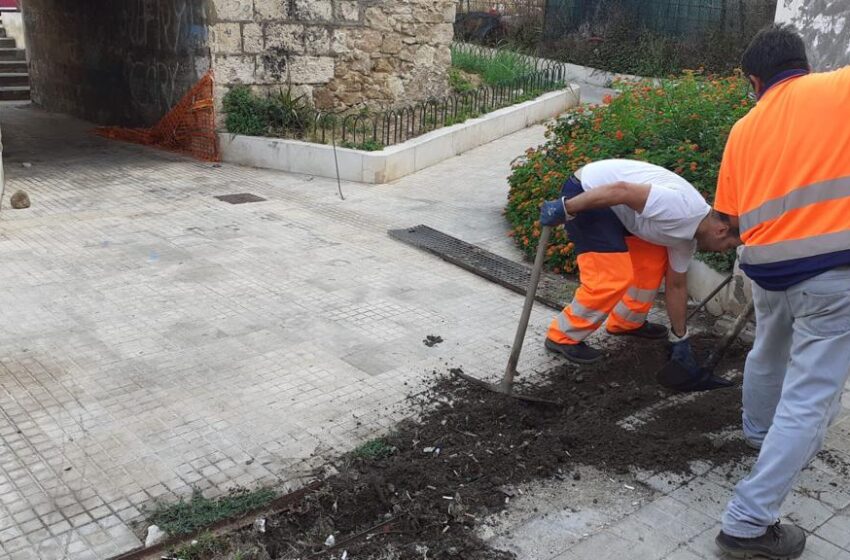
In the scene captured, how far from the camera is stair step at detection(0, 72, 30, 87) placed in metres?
15.5

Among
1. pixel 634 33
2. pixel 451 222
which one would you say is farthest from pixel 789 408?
pixel 634 33

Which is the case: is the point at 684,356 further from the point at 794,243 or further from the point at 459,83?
the point at 459,83

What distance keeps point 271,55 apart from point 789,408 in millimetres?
8769

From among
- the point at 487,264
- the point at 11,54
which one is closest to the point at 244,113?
the point at 487,264

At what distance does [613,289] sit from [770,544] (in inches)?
72.0

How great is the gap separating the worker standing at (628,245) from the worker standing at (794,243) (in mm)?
1033

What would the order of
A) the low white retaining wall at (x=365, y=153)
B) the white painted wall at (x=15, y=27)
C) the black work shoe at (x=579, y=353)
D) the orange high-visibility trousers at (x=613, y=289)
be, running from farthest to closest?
1. the white painted wall at (x=15, y=27)
2. the low white retaining wall at (x=365, y=153)
3. the black work shoe at (x=579, y=353)
4. the orange high-visibility trousers at (x=613, y=289)

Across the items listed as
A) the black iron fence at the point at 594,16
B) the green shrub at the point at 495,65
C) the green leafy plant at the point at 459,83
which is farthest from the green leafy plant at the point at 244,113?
the black iron fence at the point at 594,16

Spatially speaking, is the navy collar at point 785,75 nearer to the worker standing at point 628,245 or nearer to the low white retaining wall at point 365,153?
the worker standing at point 628,245

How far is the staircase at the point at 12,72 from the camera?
50.2ft

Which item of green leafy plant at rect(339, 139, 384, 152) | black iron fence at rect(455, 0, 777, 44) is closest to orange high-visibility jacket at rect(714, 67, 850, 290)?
green leafy plant at rect(339, 139, 384, 152)

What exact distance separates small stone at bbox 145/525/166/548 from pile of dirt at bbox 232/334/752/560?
0.39m

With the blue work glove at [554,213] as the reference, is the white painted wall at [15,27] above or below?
above

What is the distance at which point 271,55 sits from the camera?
34.4 ft
